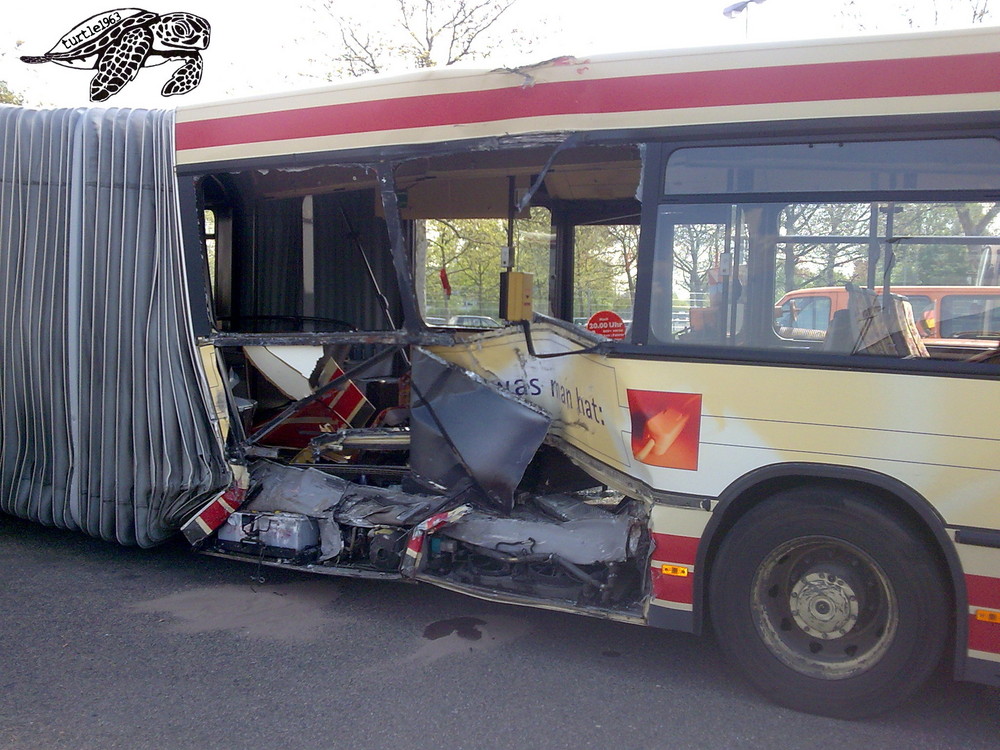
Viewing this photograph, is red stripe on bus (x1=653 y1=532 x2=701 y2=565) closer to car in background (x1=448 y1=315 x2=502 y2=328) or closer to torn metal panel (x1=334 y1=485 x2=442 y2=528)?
torn metal panel (x1=334 y1=485 x2=442 y2=528)

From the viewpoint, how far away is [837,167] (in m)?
3.67

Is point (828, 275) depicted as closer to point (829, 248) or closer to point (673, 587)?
point (829, 248)

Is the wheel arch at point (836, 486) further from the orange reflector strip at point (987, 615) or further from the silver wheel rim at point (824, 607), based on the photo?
the silver wheel rim at point (824, 607)

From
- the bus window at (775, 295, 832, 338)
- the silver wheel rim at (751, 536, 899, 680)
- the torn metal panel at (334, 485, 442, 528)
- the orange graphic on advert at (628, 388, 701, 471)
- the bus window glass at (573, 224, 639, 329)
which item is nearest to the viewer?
the silver wheel rim at (751, 536, 899, 680)

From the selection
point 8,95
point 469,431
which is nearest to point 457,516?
point 469,431

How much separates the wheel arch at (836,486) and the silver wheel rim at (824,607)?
0.77 ft

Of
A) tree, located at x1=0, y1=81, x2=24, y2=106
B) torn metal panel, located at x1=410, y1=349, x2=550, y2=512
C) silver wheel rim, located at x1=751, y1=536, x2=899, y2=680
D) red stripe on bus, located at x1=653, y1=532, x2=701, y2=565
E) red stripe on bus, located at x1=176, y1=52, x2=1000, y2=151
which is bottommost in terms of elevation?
silver wheel rim, located at x1=751, y1=536, x2=899, y2=680

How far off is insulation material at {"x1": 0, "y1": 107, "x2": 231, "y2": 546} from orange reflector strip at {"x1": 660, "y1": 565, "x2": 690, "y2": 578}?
114 inches

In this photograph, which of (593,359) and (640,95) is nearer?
(640,95)

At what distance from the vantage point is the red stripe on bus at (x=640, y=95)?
3479mm

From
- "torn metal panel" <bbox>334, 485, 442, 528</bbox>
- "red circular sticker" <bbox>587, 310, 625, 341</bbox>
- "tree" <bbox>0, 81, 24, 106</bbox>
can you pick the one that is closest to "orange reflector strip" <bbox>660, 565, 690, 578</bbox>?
"red circular sticker" <bbox>587, 310, 625, 341</bbox>

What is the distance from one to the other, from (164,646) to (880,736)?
138 inches

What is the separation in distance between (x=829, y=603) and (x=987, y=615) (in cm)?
62

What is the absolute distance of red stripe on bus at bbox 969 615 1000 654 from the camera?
11.2 feet
